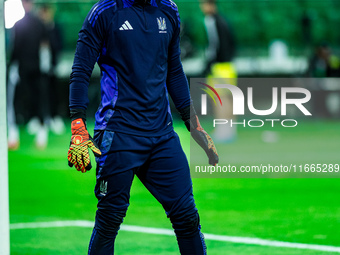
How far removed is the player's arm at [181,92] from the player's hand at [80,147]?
749 millimetres

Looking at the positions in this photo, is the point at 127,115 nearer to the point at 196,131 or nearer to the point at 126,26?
the point at 126,26

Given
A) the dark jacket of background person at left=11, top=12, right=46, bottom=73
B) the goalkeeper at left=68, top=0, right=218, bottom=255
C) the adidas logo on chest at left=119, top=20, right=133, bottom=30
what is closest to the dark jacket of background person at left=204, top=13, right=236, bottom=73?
the dark jacket of background person at left=11, top=12, right=46, bottom=73

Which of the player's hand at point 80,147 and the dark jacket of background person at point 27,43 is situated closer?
the player's hand at point 80,147

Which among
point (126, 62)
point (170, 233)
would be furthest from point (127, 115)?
point (170, 233)

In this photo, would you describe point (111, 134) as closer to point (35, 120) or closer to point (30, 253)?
point (30, 253)

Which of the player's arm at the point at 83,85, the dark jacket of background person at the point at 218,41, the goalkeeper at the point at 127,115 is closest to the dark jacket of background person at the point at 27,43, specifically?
the dark jacket of background person at the point at 218,41

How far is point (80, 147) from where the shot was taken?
13.9ft

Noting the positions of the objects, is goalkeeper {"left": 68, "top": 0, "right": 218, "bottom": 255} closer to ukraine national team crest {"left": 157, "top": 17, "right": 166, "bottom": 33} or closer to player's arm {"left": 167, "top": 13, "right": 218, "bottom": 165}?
ukraine national team crest {"left": 157, "top": 17, "right": 166, "bottom": 33}

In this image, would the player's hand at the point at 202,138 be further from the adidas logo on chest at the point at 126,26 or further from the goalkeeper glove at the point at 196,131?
the adidas logo on chest at the point at 126,26

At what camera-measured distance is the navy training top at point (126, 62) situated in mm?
4285

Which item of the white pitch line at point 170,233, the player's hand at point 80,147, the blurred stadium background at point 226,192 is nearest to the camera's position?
the player's hand at point 80,147

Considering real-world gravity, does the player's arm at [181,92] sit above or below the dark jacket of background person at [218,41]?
above

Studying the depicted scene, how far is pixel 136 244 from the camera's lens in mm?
6359

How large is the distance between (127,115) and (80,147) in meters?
0.36
